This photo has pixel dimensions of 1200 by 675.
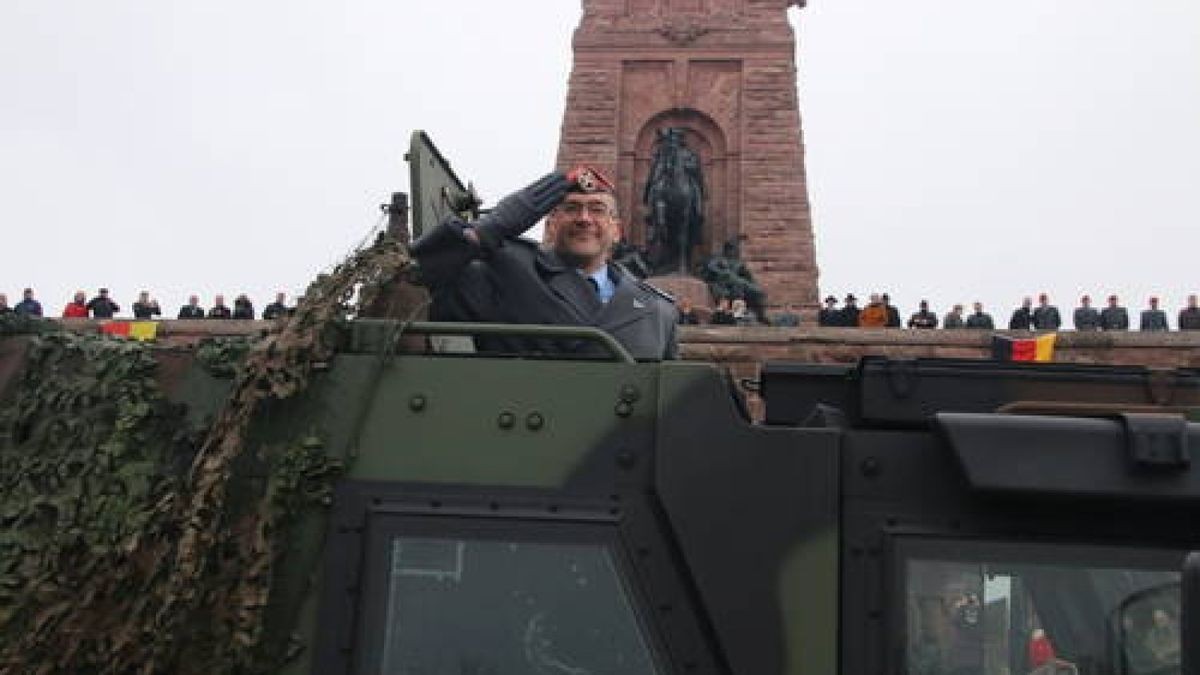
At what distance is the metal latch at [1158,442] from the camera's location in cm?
216

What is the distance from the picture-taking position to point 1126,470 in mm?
2184

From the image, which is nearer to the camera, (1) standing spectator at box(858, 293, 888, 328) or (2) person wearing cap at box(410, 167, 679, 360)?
(2) person wearing cap at box(410, 167, 679, 360)

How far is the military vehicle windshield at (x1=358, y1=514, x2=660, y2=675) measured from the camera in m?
2.22

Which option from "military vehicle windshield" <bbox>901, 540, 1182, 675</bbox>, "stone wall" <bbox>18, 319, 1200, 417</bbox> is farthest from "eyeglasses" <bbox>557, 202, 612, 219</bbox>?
"stone wall" <bbox>18, 319, 1200, 417</bbox>

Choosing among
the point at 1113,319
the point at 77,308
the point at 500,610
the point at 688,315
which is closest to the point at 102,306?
the point at 77,308

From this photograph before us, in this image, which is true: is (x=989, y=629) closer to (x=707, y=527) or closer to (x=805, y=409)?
(x=707, y=527)

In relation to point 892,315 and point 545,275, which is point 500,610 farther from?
point 892,315

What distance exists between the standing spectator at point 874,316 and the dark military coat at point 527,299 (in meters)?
17.6

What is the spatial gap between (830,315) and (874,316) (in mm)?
912

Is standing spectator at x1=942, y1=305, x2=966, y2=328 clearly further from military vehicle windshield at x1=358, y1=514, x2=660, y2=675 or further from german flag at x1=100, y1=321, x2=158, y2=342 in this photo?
military vehicle windshield at x1=358, y1=514, x2=660, y2=675

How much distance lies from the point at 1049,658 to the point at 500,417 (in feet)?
3.33

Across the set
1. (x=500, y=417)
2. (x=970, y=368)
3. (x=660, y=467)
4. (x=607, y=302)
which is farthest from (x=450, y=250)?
(x=970, y=368)

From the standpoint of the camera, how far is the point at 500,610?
2.25m

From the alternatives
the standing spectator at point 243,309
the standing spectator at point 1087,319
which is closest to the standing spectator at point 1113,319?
the standing spectator at point 1087,319
